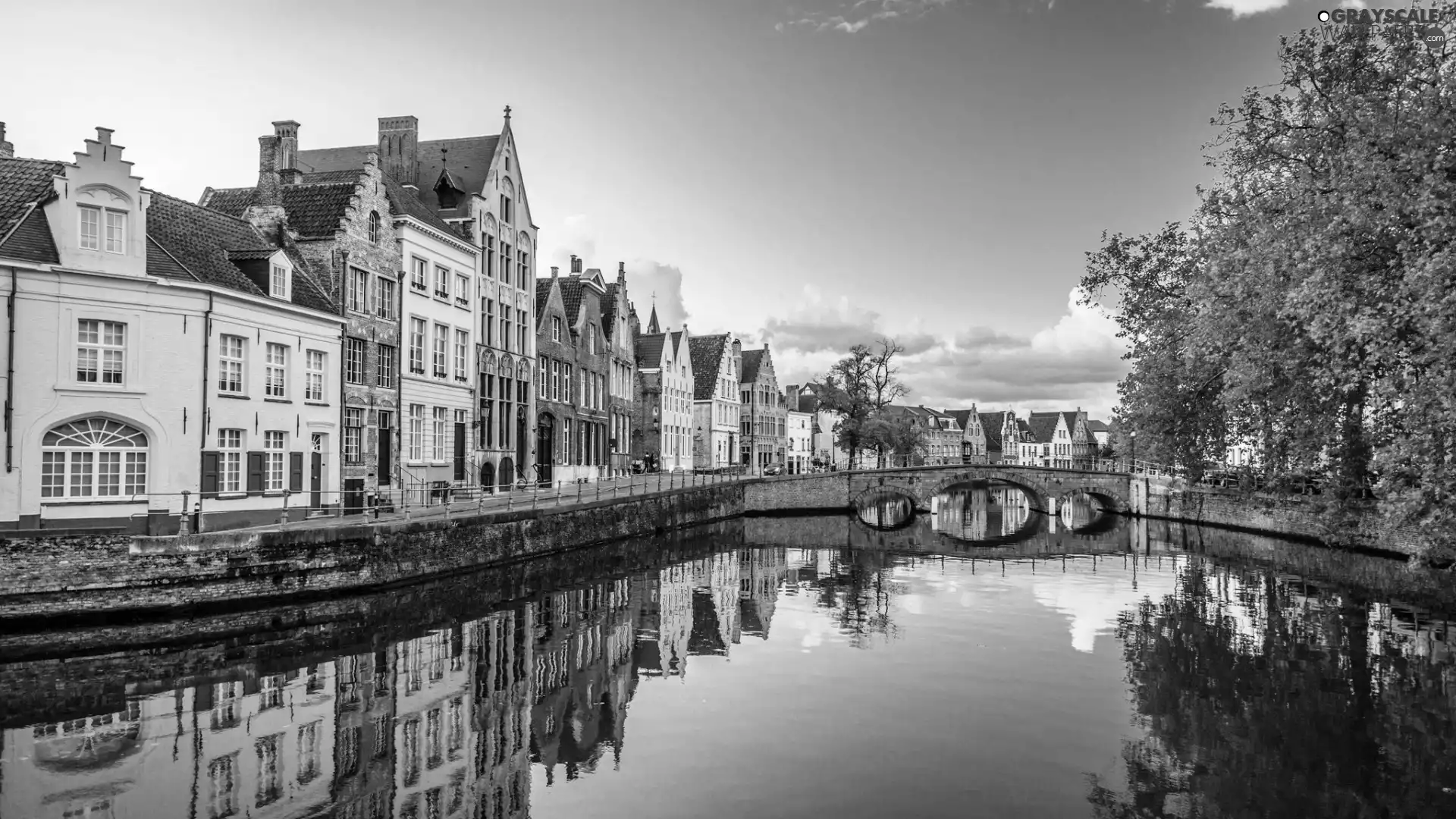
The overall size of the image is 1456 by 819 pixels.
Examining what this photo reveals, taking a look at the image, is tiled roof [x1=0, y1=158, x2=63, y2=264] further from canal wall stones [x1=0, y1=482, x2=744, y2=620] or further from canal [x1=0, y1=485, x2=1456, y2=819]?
canal [x1=0, y1=485, x2=1456, y2=819]

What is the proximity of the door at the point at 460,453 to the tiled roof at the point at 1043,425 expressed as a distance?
400 feet

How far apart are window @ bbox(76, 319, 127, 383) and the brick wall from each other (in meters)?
37.3

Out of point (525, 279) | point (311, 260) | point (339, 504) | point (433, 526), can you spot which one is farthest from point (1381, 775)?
point (525, 279)

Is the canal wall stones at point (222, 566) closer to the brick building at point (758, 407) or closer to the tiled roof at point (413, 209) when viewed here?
the tiled roof at point (413, 209)

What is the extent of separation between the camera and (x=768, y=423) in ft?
277

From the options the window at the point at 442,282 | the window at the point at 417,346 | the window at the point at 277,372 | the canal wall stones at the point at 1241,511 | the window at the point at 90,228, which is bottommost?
the canal wall stones at the point at 1241,511

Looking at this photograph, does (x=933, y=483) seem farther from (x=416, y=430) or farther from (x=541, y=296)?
(x=416, y=430)

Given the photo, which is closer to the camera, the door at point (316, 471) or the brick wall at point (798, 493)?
the door at point (316, 471)

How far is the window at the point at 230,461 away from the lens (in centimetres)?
2380

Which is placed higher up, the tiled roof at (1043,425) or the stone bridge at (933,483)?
the tiled roof at (1043,425)

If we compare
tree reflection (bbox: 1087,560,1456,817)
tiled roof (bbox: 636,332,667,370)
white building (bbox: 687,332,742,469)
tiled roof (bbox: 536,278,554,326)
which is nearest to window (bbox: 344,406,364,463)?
tiled roof (bbox: 536,278,554,326)

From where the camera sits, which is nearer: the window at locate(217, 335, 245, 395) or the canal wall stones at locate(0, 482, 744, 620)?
the canal wall stones at locate(0, 482, 744, 620)

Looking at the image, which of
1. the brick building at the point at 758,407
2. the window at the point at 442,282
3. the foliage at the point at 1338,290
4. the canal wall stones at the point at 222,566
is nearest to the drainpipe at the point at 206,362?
the canal wall stones at the point at 222,566

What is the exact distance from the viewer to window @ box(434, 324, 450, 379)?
3491 cm
